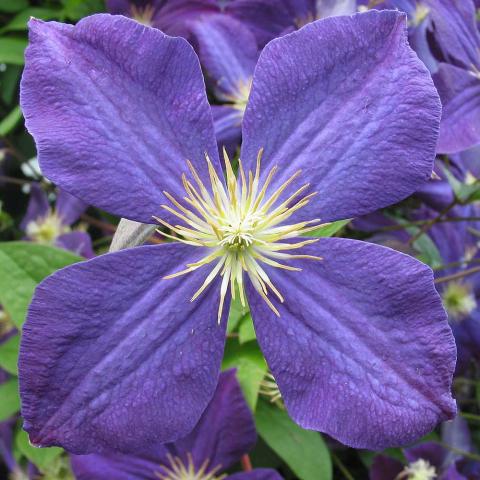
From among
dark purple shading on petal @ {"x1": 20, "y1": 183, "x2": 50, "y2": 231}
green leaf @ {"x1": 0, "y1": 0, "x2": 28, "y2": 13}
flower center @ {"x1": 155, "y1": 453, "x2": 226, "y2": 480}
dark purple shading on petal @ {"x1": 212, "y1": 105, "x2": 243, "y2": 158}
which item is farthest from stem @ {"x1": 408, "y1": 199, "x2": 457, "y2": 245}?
green leaf @ {"x1": 0, "y1": 0, "x2": 28, "y2": 13}

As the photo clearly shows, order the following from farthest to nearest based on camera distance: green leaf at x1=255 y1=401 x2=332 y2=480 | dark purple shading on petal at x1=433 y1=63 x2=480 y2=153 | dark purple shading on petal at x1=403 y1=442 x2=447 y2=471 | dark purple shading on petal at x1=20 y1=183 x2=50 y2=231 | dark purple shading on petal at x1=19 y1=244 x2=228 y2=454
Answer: dark purple shading on petal at x1=20 y1=183 x2=50 y2=231, dark purple shading on petal at x1=403 y1=442 x2=447 y2=471, green leaf at x1=255 y1=401 x2=332 y2=480, dark purple shading on petal at x1=433 y1=63 x2=480 y2=153, dark purple shading on petal at x1=19 y1=244 x2=228 y2=454

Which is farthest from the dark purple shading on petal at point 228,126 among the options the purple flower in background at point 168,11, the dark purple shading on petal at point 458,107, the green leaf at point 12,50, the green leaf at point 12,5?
the green leaf at point 12,5

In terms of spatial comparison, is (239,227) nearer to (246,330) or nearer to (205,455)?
(246,330)

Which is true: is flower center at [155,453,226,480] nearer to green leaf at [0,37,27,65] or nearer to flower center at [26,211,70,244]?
flower center at [26,211,70,244]

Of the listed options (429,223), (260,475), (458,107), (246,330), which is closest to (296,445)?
(260,475)

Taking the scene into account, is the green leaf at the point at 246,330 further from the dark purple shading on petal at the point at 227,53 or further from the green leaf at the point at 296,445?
the dark purple shading on petal at the point at 227,53

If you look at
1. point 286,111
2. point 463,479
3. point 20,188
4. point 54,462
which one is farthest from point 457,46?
point 20,188
